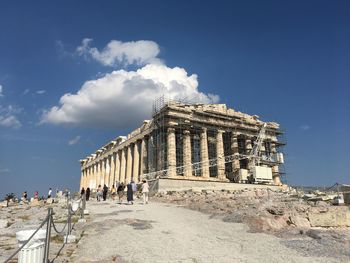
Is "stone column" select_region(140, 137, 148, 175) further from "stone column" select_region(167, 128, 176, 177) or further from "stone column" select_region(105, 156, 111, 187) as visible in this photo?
"stone column" select_region(105, 156, 111, 187)

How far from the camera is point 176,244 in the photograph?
10.2 metres

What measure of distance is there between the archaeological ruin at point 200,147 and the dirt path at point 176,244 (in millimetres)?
24968

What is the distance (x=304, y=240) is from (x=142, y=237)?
215 inches

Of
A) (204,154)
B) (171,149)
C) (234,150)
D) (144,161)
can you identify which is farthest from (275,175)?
(144,161)

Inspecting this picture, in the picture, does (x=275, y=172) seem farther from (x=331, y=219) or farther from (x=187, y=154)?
(x=331, y=219)

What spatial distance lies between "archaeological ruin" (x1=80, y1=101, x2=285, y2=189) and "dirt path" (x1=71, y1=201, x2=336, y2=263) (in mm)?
24968

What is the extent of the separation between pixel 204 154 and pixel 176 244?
34.6 metres

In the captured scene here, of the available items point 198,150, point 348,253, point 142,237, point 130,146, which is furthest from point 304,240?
point 130,146

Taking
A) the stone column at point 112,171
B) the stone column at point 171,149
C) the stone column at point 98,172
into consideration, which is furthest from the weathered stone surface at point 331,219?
the stone column at point 98,172

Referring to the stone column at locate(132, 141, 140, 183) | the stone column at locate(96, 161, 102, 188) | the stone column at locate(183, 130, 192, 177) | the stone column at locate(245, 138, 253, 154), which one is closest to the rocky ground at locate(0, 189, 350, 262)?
the stone column at locate(183, 130, 192, 177)

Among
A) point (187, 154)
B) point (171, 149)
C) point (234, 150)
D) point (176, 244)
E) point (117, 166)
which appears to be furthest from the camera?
point (117, 166)

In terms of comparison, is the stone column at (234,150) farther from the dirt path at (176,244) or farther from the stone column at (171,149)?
the dirt path at (176,244)

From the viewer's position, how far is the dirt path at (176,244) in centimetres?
877

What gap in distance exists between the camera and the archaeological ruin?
1688 inches
